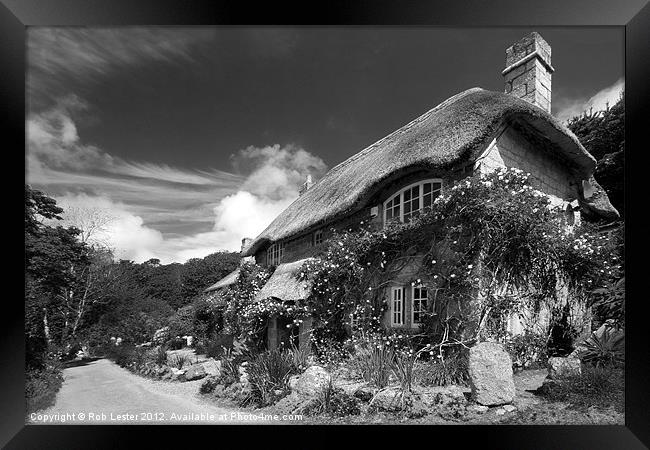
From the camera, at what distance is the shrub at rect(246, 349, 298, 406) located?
4.93m

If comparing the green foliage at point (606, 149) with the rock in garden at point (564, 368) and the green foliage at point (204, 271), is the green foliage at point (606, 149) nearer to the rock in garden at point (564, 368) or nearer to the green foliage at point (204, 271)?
the rock in garden at point (564, 368)

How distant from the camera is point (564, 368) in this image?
4.59m

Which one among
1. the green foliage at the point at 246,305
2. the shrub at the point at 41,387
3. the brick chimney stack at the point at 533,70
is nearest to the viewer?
the shrub at the point at 41,387

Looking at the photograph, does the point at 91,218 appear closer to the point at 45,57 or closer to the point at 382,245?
the point at 45,57

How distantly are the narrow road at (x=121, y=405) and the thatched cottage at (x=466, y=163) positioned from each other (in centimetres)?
319

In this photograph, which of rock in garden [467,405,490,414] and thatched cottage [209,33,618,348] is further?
thatched cottage [209,33,618,348]

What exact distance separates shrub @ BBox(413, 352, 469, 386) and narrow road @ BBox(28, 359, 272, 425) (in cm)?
219

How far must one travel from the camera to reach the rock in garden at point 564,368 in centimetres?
453

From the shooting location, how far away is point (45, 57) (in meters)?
4.01

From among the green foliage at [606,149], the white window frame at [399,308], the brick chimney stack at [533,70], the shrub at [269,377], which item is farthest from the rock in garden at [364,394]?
the green foliage at [606,149]

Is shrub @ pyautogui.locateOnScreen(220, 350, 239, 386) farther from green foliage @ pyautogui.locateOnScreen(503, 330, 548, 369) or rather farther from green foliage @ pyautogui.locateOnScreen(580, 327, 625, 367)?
green foliage @ pyautogui.locateOnScreen(580, 327, 625, 367)

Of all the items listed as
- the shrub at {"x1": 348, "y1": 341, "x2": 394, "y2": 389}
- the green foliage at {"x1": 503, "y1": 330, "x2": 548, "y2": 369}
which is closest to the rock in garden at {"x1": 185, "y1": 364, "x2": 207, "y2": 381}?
the shrub at {"x1": 348, "y1": 341, "x2": 394, "y2": 389}

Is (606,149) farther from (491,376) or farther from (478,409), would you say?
(478,409)
